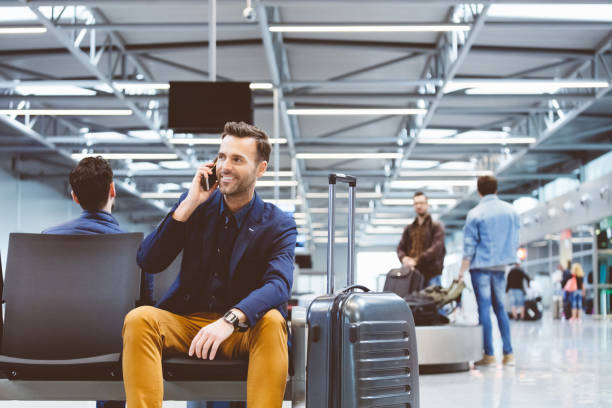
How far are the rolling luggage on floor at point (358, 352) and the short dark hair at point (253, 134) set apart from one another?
0.34m

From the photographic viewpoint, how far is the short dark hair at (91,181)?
2924 mm

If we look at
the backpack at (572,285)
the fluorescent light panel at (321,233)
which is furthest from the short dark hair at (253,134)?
the fluorescent light panel at (321,233)

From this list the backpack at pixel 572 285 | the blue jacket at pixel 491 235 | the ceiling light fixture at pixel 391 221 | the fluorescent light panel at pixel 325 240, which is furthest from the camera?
the fluorescent light panel at pixel 325 240

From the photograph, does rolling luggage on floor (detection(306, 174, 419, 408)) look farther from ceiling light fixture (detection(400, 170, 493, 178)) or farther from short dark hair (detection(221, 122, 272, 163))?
ceiling light fixture (detection(400, 170, 493, 178))

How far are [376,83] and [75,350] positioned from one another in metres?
11.1

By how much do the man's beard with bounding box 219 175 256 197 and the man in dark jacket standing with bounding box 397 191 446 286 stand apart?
14.9ft

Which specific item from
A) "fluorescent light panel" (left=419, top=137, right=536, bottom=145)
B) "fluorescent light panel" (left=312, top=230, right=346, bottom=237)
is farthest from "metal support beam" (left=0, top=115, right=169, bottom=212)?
"fluorescent light panel" (left=312, top=230, right=346, bottom=237)

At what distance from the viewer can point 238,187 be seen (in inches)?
101

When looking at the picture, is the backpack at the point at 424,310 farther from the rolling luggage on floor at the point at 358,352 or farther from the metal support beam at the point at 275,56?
the metal support beam at the point at 275,56

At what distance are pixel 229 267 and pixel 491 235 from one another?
4404 millimetres

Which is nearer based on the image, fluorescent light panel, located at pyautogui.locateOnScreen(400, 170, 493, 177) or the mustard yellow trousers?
the mustard yellow trousers

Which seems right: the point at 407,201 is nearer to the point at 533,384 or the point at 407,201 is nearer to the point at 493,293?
the point at 493,293

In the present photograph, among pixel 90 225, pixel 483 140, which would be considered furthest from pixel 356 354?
pixel 483 140

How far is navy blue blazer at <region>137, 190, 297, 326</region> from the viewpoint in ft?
8.20
